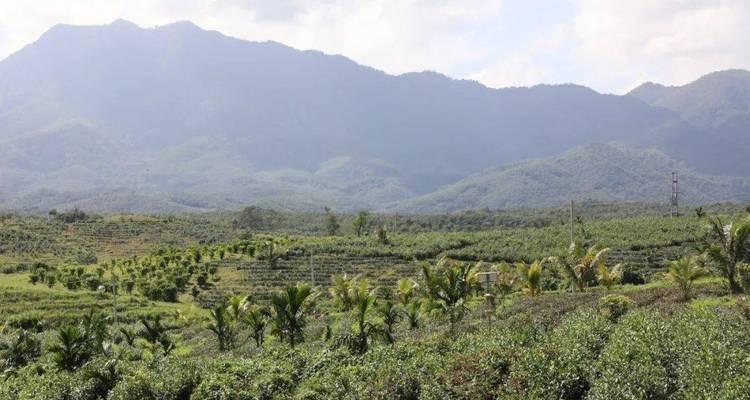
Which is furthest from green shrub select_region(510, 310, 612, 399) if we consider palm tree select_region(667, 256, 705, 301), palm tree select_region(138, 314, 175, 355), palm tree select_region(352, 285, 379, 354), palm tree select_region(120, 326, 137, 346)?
palm tree select_region(120, 326, 137, 346)

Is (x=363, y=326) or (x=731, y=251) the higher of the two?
(x=731, y=251)

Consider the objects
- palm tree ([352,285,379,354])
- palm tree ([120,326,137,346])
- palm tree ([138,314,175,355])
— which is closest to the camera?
palm tree ([352,285,379,354])

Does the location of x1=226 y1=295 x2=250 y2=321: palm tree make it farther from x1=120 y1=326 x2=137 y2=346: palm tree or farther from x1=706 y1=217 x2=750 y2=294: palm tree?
x1=706 y1=217 x2=750 y2=294: palm tree

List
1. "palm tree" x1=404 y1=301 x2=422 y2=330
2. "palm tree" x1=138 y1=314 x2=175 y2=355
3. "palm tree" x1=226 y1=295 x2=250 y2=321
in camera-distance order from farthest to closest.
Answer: "palm tree" x1=138 y1=314 x2=175 y2=355 → "palm tree" x1=226 y1=295 x2=250 y2=321 → "palm tree" x1=404 y1=301 x2=422 y2=330

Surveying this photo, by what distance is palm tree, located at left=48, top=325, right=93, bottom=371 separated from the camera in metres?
22.6

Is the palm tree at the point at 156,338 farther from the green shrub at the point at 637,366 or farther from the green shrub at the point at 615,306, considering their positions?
the green shrub at the point at 637,366

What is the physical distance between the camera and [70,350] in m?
22.8

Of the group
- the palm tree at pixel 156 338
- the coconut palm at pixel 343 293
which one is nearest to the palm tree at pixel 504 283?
the coconut palm at pixel 343 293

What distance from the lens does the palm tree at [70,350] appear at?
22609 mm

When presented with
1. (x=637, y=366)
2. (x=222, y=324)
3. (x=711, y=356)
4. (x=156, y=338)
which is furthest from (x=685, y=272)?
(x=156, y=338)

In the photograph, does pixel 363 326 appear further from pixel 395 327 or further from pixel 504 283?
pixel 504 283

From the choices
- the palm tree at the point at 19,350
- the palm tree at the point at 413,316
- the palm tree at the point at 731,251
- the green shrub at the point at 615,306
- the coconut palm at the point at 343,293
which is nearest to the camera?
the green shrub at the point at 615,306

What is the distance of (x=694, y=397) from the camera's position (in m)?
9.43

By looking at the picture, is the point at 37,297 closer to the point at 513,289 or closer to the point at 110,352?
the point at 110,352
